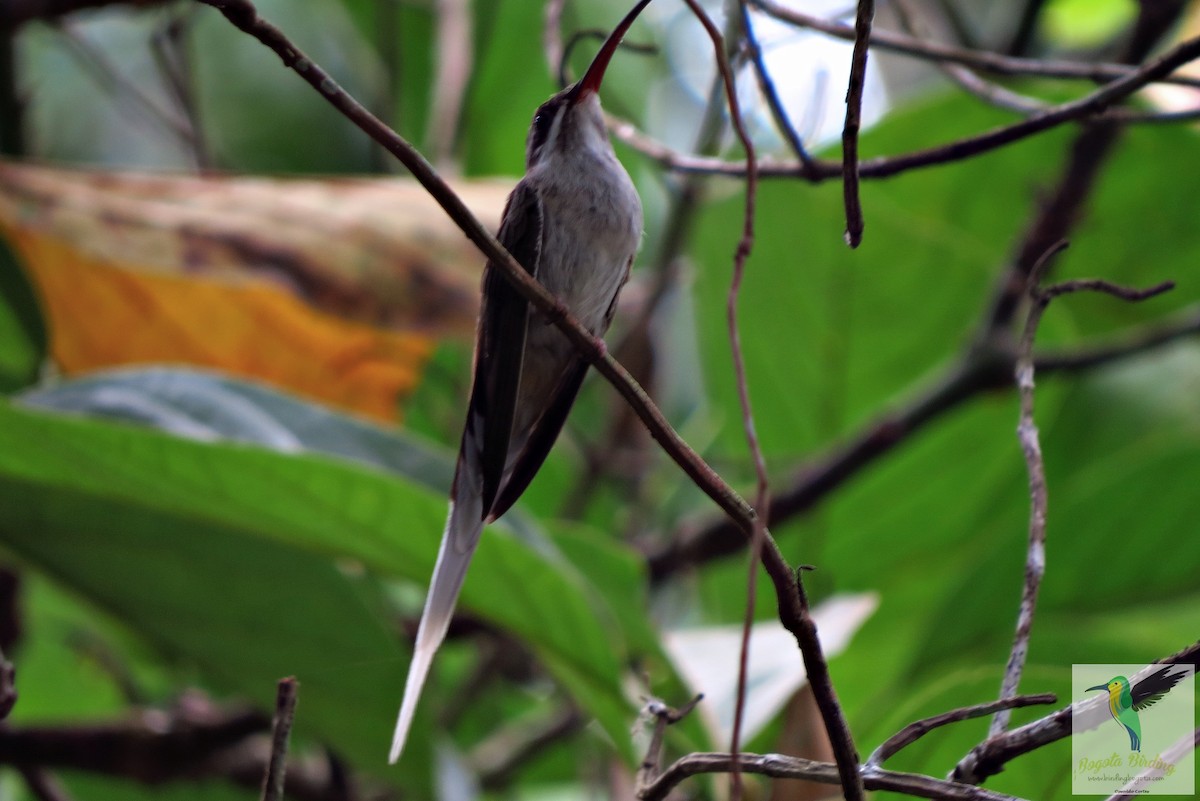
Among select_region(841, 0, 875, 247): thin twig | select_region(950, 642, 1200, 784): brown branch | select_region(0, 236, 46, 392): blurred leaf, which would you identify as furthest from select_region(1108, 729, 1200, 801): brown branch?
select_region(0, 236, 46, 392): blurred leaf

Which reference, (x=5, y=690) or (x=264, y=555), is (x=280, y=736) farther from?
(x=264, y=555)

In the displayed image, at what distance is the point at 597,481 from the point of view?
2.66 m

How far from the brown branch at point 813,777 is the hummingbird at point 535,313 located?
1.49ft

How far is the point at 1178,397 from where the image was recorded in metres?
2.68

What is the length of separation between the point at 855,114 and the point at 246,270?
1.41 m

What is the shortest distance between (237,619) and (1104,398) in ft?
6.28

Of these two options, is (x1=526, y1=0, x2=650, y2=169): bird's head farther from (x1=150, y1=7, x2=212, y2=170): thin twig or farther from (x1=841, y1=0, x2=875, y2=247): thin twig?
(x1=150, y1=7, x2=212, y2=170): thin twig

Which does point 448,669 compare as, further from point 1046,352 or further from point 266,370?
point 1046,352

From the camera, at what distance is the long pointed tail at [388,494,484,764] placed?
48.4 inches

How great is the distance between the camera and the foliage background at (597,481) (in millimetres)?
1756

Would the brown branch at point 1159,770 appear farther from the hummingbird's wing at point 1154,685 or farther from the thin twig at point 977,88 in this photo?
the thin twig at point 977,88

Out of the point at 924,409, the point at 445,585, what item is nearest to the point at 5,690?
the point at 445,585

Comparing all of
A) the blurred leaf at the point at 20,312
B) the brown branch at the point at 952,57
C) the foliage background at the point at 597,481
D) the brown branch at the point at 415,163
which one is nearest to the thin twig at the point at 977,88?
the brown branch at the point at 952,57

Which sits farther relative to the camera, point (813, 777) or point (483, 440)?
point (483, 440)
